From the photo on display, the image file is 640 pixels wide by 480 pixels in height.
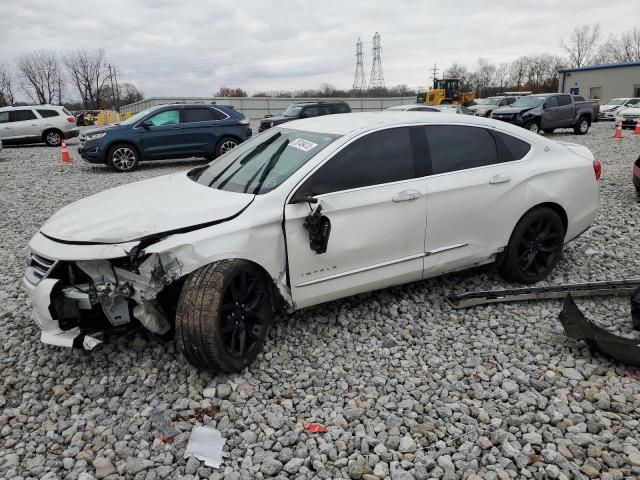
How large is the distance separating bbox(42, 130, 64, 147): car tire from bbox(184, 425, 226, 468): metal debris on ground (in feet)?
63.3

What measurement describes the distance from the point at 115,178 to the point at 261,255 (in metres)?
9.38

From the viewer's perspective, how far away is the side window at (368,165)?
3.51 metres

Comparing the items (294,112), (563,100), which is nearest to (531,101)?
(563,100)

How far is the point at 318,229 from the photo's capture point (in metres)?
3.34

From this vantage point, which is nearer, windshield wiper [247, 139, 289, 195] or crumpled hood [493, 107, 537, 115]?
windshield wiper [247, 139, 289, 195]

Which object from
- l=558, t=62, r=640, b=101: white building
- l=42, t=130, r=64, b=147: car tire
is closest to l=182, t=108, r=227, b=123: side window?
l=42, t=130, r=64, b=147: car tire

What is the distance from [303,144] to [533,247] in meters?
2.28

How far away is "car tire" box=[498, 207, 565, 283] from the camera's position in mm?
4355

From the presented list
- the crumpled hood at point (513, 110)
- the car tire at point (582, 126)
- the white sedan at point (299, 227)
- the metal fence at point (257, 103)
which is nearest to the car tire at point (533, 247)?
the white sedan at point (299, 227)

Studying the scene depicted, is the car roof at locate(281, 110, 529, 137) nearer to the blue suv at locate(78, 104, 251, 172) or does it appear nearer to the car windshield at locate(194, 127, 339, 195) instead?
the car windshield at locate(194, 127, 339, 195)

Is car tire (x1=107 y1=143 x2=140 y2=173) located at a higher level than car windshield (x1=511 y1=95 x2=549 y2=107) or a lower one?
lower

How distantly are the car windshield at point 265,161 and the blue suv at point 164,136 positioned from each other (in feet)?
29.0

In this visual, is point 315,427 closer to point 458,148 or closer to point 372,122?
point 372,122

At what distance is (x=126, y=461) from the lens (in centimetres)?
260
